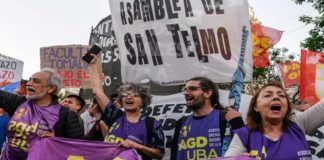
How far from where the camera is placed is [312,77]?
675 cm

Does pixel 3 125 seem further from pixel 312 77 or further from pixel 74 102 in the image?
pixel 312 77

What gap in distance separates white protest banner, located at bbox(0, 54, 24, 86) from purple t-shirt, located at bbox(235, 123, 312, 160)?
9226 mm

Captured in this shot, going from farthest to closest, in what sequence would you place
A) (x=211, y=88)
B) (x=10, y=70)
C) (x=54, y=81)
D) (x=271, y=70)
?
(x=271, y=70)
(x=10, y=70)
(x=54, y=81)
(x=211, y=88)

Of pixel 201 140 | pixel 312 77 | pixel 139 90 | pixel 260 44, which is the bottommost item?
pixel 201 140

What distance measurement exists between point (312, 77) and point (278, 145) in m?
3.97

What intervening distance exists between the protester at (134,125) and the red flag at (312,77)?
2769mm

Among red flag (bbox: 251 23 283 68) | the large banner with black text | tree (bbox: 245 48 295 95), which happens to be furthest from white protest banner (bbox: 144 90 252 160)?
tree (bbox: 245 48 295 95)

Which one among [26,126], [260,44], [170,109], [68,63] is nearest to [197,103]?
[170,109]

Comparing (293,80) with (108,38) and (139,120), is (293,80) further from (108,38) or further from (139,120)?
(139,120)

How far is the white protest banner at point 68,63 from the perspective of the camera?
8859 millimetres

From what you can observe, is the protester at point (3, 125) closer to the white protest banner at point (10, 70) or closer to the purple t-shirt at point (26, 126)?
the purple t-shirt at point (26, 126)

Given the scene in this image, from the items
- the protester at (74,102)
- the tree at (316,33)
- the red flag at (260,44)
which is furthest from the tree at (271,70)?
the protester at (74,102)

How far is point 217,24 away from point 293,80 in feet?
27.2

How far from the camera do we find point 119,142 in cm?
413
